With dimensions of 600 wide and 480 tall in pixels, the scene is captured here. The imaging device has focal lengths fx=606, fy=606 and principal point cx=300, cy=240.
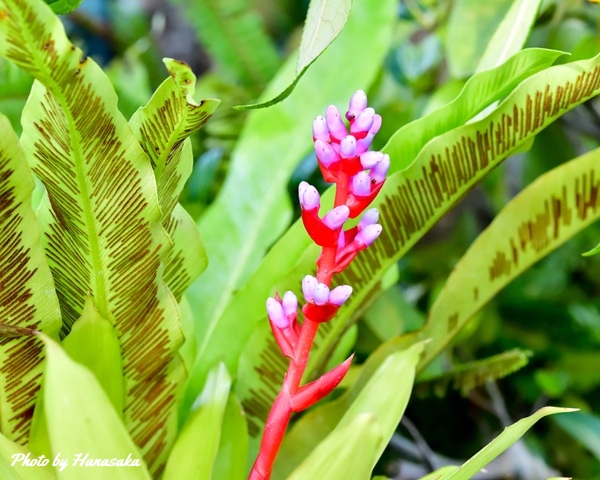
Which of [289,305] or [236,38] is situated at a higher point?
[236,38]

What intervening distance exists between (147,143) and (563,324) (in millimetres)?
620

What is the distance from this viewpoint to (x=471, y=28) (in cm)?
68

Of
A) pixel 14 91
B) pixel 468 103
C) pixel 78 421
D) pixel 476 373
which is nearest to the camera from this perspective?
pixel 78 421

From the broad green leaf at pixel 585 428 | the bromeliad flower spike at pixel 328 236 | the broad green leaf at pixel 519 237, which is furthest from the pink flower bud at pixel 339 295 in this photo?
the broad green leaf at pixel 585 428

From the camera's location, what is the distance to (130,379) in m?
0.38

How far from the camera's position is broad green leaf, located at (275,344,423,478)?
373 mm

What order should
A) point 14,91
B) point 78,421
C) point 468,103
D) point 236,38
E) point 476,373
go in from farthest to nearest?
point 236,38 < point 14,91 < point 476,373 < point 468,103 < point 78,421

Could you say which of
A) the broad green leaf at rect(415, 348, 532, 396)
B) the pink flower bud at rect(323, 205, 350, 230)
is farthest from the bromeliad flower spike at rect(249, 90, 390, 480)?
the broad green leaf at rect(415, 348, 532, 396)

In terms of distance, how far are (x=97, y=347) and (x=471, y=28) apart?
546mm

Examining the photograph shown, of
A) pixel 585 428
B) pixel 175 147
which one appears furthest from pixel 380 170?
pixel 585 428

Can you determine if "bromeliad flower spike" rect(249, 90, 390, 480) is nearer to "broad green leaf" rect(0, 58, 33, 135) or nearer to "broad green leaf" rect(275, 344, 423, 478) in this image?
"broad green leaf" rect(275, 344, 423, 478)

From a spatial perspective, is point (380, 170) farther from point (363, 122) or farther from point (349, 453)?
→ point (349, 453)

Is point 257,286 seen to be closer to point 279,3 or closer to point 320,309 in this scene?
point 320,309

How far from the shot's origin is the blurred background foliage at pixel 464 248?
651 millimetres
